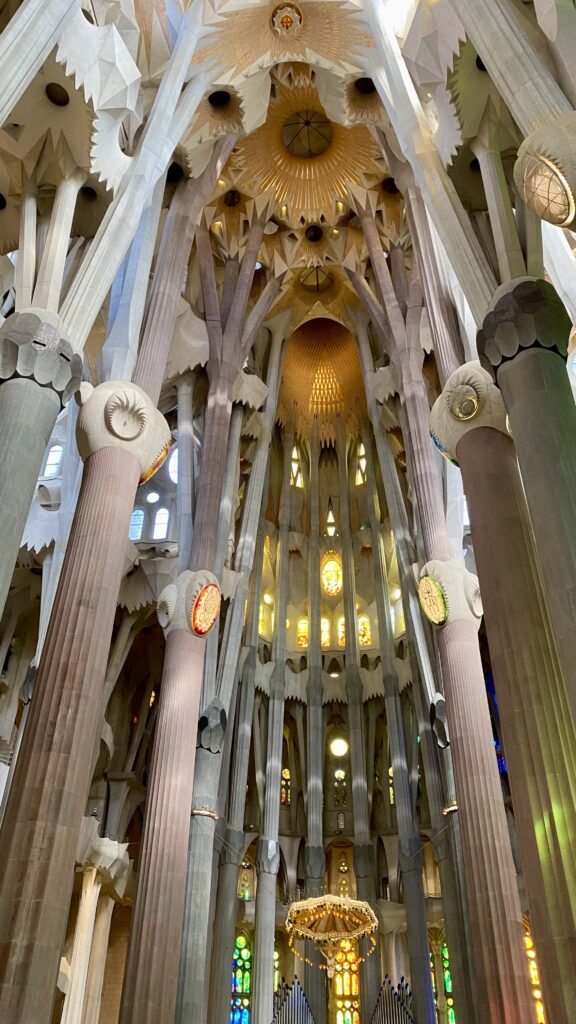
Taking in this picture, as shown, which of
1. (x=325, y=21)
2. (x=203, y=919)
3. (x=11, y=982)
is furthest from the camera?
(x=325, y=21)

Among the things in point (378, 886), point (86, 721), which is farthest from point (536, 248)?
point (378, 886)

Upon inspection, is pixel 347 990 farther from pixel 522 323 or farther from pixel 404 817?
pixel 522 323

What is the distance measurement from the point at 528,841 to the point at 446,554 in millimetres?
7671

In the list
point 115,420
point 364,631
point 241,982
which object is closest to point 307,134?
point 115,420

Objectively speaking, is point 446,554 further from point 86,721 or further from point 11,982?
point 11,982

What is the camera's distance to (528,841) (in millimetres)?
7789

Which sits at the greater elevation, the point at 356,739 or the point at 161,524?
the point at 161,524

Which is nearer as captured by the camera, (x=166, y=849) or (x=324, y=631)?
(x=166, y=849)

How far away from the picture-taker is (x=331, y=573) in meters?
26.8

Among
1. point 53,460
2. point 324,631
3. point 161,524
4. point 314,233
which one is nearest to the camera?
point 53,460

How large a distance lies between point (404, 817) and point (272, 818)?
10.7ft

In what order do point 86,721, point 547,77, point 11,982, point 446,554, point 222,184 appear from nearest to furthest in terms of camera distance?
point 11,982 < point 547,77 < point 86,721 < point 446,554 < point 222,184

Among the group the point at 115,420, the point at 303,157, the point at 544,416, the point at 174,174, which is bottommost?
the point at 544,416

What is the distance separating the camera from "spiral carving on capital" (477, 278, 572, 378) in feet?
27.5
